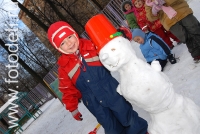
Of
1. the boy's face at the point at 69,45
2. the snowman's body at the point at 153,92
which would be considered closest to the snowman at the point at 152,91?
the snowman's body at the point at 153,92

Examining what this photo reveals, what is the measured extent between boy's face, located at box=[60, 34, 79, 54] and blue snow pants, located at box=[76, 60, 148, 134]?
0.21 meters

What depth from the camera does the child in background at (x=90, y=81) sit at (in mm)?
2404

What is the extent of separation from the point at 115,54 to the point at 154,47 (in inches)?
98.1

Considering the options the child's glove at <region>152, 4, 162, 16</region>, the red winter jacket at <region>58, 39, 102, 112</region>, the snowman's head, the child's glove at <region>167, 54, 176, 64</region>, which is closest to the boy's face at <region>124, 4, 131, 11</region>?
the child's glove at <region>167, 54, 176, 64</region>

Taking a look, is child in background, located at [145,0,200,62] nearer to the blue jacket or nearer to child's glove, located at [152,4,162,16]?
child's glove, located at [152,4,162,16]

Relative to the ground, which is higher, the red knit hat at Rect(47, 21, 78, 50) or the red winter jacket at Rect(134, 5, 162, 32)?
the red knit hat at Rect(47, 21, 78, 50)

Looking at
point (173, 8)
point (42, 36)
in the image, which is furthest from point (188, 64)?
point (42, 36)

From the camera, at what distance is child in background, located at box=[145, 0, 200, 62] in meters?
3.05

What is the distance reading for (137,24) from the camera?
15.9 feet

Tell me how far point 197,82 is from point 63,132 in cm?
320

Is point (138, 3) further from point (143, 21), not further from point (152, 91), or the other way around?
point (152, 91)

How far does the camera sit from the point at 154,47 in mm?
4133

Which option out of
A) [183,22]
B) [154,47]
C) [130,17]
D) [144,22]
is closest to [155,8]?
[183,22]

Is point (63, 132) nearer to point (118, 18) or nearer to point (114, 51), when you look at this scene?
point (114, 51)
